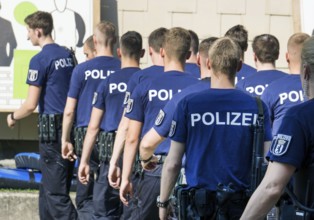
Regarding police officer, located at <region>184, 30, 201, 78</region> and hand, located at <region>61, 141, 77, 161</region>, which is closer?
police officer, located at <region>184, 30, 201, 78</region>

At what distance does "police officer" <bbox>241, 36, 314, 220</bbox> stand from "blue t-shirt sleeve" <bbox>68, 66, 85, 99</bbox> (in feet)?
16.1

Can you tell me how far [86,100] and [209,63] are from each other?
3.59m

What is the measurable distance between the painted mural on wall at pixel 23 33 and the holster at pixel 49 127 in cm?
119

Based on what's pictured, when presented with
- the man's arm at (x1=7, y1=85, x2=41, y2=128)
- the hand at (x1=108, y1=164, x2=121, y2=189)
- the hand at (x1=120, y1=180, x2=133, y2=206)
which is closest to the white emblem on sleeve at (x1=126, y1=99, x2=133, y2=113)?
the hand at (x1=120, y1=180, x2=133, y2=206)

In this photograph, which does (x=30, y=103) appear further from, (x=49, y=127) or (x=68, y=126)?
(x=68, y=126)

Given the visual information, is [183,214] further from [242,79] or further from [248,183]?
[242,79]

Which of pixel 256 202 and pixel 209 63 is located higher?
pixel 209 63

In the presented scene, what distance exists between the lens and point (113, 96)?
837 centimetres

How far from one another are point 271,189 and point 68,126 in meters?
5.07

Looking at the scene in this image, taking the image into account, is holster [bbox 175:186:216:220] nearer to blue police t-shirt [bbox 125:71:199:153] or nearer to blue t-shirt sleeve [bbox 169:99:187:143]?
blue t-shirt sleeve [bbox 169:99:187:143]

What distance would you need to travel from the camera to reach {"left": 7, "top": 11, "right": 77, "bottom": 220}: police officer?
30.6 ft

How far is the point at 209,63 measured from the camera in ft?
18.2

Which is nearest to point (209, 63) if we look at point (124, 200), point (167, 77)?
point (167, 77)

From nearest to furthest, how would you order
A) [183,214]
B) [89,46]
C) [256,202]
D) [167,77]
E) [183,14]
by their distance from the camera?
[256,202]
[183,214]
[167,77]
[89,46]
[183,14]
